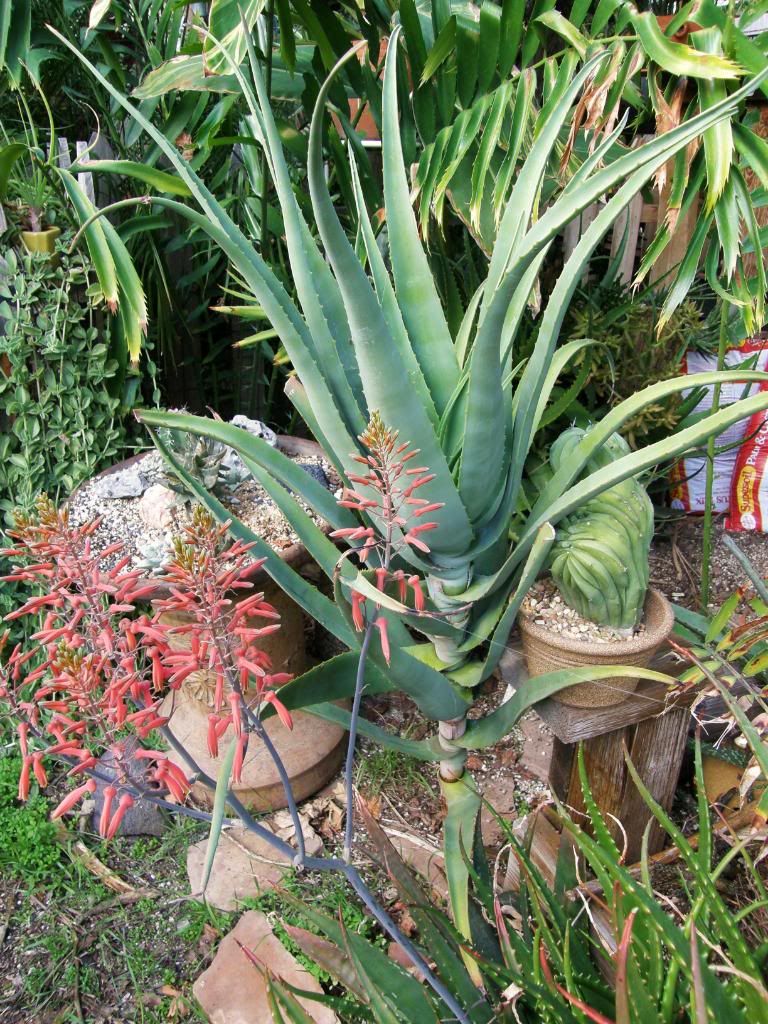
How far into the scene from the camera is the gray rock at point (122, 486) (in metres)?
1.49

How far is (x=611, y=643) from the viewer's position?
3.22 ft

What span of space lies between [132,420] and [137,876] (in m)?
1.02

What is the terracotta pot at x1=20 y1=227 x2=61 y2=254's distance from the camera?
5.31 ft

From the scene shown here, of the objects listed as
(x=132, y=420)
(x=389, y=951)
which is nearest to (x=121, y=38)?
(x=132, y=420)

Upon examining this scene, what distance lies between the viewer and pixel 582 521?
40.4 inches

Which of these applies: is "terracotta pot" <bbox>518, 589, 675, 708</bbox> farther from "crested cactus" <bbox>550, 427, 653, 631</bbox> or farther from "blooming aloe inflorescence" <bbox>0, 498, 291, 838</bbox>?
"blooming aloe inflorescence" <bbox>0, 498, 291, 838</bbox>

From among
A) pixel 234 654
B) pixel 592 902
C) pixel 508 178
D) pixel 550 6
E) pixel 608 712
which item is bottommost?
pixel 592 902

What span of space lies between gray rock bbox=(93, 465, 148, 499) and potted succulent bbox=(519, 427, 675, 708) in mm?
812

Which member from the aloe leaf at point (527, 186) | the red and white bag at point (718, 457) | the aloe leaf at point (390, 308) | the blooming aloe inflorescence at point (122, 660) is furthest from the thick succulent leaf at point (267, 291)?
the red and white bag at point (718, 457)

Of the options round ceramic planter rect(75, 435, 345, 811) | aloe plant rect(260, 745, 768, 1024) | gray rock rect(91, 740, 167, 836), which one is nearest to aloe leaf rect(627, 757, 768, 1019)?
aloe plant rect(260, 745, 768, 1024)

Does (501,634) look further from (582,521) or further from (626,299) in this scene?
(626,299)

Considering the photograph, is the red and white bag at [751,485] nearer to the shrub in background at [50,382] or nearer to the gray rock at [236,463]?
the gray rock at [236,463]

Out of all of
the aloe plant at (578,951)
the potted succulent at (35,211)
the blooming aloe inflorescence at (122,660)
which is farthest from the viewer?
the potted succulent at (35,211)

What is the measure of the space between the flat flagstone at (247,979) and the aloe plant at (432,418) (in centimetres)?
40
